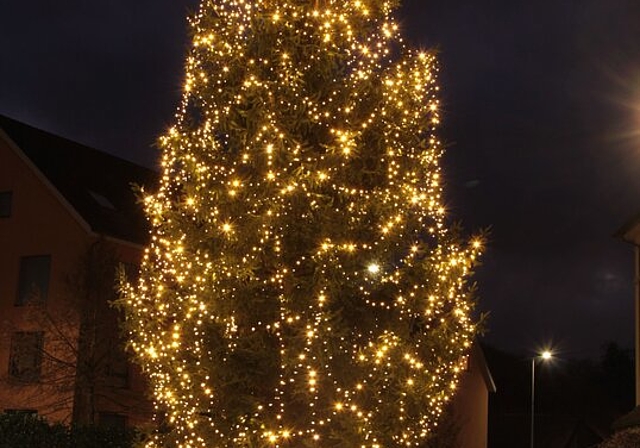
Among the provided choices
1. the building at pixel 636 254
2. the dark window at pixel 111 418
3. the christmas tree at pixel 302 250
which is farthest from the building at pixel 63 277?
the christmas tree at pixel 302 250

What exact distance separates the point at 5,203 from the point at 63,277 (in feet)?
17.3

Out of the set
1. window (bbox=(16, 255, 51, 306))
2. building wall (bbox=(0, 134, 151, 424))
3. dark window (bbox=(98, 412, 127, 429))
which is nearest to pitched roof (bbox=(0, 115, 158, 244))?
building wall (bbox=(0, 134, 151, 424))

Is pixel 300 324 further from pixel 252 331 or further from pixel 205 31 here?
pixel 205 31

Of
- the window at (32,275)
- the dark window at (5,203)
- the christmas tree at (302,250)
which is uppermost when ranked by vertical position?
the dark window at (5,203)

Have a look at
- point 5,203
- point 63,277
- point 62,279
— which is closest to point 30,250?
point 5,203

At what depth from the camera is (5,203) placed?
3191cm

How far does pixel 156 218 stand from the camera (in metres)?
14.1

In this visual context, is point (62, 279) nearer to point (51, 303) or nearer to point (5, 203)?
point (51, 303)

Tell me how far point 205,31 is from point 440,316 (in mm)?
5284

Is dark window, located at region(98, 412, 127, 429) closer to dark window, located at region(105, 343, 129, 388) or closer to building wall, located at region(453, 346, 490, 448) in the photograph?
dark window, located at region(105, 343, 129, 388)

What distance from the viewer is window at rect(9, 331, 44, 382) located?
2659 cm

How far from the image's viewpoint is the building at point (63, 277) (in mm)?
26406

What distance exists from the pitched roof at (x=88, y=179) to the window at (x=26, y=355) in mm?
3843

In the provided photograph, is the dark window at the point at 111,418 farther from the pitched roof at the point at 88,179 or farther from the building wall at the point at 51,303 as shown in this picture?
the pitched roof at the point at 88,179
